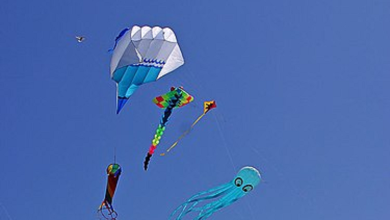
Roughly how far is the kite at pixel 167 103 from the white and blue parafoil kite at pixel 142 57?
81cm

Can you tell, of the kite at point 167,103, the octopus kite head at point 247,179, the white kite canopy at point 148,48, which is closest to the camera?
the octopus kite head at point 247,179

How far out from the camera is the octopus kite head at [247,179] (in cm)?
2834

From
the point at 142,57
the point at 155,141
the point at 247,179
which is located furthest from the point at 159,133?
the point at 247,179

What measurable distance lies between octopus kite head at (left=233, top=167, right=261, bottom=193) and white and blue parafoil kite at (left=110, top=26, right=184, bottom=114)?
4.90 metres

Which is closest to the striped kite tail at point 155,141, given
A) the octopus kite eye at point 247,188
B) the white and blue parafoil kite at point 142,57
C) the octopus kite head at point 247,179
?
the white and blue parafoil kite at point 142,57

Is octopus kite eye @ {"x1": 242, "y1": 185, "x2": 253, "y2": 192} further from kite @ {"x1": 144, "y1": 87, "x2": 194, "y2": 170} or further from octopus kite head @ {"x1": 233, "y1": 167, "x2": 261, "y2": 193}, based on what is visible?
kite @ {"x1": 144, "y1": 87, "x2": 194, "y2": 170}

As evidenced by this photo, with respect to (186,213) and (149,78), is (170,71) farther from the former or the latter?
(186,213)

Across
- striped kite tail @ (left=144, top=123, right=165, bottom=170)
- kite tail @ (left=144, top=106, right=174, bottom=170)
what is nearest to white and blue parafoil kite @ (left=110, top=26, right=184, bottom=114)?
kite tail @ (left=144, top=106, right=174, bottom=170)

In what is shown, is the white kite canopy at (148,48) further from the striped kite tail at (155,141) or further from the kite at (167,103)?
the striped kite tail at (155,141)

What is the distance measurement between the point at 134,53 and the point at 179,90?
2324 mm

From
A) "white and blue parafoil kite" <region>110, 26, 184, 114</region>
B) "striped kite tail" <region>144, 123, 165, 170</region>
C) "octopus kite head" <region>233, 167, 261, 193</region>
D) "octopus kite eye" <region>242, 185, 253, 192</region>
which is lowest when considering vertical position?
"octopus kite eye" <region>242, 185, 253, 192</region>

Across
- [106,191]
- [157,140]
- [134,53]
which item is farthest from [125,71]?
[106,191]

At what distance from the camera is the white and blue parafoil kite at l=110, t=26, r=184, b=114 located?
93.5 ft

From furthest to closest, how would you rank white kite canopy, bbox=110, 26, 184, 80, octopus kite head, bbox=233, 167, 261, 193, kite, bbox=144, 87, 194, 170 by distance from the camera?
kite, bbox=144, 87, 194, 170, white kite canopy, bbox=110, 26, 184, 80, octopus kite head, bbox=233, 167, 261, 193
